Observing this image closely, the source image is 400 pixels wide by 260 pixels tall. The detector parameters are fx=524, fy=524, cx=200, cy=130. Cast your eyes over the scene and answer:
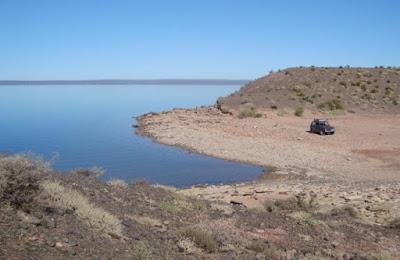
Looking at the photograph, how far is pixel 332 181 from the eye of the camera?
74.1 feet

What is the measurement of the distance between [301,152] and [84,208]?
2345cm

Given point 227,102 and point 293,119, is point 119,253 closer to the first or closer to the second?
point 293,119

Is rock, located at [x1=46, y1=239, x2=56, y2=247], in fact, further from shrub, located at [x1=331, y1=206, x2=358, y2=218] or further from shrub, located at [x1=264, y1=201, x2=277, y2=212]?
shrub, located at [x1=331, y1=206, x2=358, y2=218]

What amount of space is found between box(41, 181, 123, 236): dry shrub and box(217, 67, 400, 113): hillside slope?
43497 millimetres

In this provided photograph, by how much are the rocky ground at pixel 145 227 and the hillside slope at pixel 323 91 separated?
1604 inches

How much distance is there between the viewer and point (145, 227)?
387 inches

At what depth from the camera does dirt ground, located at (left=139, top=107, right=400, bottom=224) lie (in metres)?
18.0

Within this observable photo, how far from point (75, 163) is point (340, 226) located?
19.9m

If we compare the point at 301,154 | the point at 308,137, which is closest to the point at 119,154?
the point at 301,154

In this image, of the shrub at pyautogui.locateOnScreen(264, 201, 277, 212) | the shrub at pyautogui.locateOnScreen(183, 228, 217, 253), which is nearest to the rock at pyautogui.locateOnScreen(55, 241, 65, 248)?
the shrub at pyautogui.locateOnScreen(183, 228, 217, 253)

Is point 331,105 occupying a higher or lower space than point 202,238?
lower

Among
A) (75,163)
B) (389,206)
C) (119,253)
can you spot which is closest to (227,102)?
(75,163)

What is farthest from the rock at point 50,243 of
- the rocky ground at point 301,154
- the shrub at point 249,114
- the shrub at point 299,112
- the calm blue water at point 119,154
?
the shrub at point 299,112

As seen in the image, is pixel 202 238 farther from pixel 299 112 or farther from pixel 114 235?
pixel 299 112
